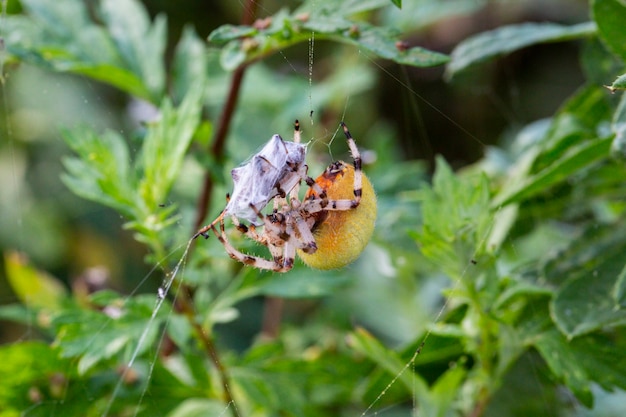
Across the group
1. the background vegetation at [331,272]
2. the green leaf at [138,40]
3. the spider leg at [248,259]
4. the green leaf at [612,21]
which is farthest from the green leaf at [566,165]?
the green leaf at [138,40]

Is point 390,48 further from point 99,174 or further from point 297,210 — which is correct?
point 99,174

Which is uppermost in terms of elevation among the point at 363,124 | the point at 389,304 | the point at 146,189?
the point at 146,189

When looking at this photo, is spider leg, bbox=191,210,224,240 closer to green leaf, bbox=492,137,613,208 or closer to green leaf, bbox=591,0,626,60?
green leaf, bbox=492,137,613,208

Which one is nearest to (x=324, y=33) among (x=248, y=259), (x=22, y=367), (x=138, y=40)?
(x=248, y=259)

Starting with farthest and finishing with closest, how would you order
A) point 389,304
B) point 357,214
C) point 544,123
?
1. point 389,304
2. point 544,123
3. point 357,214

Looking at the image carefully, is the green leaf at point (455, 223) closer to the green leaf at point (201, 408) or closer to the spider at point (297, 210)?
the spider at point (297, 210)

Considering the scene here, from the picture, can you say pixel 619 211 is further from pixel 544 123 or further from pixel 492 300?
pixel 492 300

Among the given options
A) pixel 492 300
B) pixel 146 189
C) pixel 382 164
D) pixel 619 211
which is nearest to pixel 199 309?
pixel 146 189
